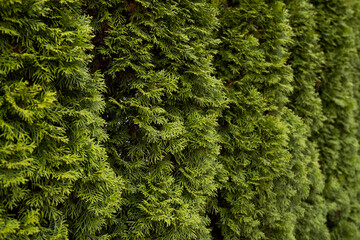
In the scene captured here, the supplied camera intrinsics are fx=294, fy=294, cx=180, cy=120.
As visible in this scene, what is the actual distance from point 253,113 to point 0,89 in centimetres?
260

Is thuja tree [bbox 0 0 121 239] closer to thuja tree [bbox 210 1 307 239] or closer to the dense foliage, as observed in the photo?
the dense foliage

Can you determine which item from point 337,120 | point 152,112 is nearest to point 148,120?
point 152,112

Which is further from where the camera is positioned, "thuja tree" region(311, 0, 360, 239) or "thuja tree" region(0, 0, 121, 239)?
"thuja tree" region(311, 0, 360, 239)

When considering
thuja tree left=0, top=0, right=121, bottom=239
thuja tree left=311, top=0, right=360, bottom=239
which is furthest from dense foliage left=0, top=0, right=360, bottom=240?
thuja tree left=311, top=0, right=360, bottom=239

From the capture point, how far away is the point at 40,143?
175cm

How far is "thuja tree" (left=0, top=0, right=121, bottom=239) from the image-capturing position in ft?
5.19

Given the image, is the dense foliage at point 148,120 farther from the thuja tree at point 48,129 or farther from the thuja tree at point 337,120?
the thuja tree at point 337,120

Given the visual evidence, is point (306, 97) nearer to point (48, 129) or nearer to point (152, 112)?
point (152, 112)

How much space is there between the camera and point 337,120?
18.8 feet

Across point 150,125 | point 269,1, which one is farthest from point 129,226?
point 269,1

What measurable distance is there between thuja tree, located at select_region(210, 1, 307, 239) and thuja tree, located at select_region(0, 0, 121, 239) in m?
1.58

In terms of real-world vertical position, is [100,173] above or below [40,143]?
below

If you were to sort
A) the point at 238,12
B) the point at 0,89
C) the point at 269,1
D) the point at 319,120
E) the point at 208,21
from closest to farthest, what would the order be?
1. the point at 0,89
2. the point at 208,21
3. the point at 238,12
4. the point at 269,1
5. the point at 319,120

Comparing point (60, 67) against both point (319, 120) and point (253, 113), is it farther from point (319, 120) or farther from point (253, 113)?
point (319, 120)
